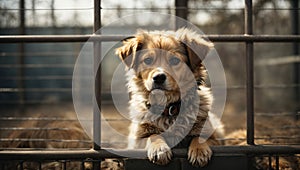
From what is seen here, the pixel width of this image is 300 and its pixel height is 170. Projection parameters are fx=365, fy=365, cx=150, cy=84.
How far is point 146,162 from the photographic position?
3164 mm

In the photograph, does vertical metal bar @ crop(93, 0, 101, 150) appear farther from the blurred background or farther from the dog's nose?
the blurred background

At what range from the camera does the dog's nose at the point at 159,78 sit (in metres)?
3.32

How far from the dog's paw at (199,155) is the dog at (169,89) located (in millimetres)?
151

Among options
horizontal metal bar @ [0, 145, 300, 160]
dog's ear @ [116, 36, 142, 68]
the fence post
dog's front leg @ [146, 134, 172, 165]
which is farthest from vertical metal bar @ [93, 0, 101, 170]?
the fence post

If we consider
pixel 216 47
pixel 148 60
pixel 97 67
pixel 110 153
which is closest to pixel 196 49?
pixel 148 60

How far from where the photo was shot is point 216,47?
9000 mm

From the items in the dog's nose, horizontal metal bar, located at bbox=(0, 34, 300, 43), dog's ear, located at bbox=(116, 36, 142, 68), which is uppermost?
horizontal metal bar, located at bbox=(0, 34, 300, 43)

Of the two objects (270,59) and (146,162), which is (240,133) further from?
(270,59)

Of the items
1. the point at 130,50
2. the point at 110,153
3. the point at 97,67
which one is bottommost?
the point at 110,153

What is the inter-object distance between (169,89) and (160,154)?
66cm

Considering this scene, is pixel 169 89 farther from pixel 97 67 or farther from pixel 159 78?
pixel 97 67

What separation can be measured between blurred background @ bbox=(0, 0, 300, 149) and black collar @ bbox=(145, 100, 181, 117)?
184 centimetres

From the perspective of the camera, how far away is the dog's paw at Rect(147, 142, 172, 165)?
3.06m

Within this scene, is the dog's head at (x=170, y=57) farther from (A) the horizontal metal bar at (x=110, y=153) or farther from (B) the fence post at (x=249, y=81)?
(A) the horizontal metal bar at (x=110, y=153)
